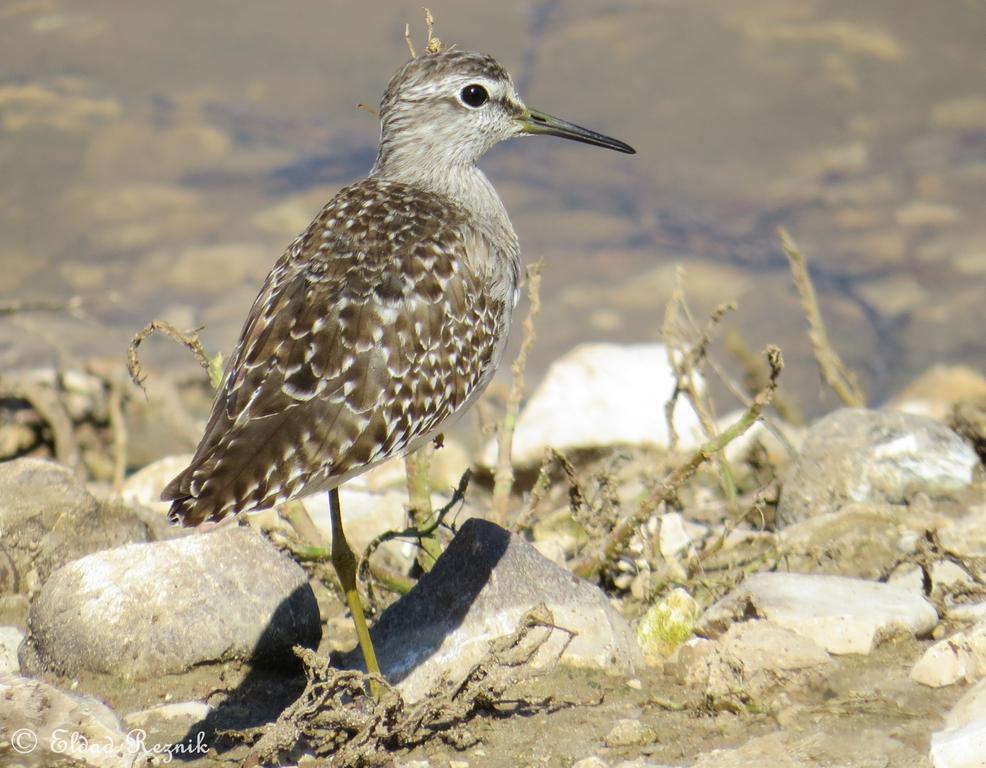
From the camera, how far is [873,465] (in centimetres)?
650

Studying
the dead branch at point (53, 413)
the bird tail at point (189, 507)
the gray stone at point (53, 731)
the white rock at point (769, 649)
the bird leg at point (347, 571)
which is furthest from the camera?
the dead branch at point (53, 413)

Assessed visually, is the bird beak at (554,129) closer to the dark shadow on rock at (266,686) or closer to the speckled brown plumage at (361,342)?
the speckled brown plumage at (361,342)

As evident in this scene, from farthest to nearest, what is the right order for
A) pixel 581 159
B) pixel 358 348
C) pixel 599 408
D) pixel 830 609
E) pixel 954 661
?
pixel 581 159, pixel 599 408, pixel 830 609, pixel 358 348, pixel 954 661

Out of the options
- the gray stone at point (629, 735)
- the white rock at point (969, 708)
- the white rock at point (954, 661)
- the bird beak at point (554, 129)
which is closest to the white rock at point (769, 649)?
the white rock at point (954, 661)

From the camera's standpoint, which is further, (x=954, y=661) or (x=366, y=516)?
(x=366, y=516)

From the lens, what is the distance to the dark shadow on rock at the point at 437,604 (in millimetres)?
5004

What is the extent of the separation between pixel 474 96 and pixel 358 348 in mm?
1833

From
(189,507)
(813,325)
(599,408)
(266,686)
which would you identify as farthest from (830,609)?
(599,408)

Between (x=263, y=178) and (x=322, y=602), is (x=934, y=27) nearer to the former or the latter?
(x=263, y=178)

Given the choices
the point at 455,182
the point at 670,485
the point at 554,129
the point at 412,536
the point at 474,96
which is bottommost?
the point at 412,536

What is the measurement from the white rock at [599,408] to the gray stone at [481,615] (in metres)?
2.64

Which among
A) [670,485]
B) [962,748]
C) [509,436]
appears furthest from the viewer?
[509,436]

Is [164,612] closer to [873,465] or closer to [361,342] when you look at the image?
[361,342]

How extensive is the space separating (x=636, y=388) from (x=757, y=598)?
328cm
